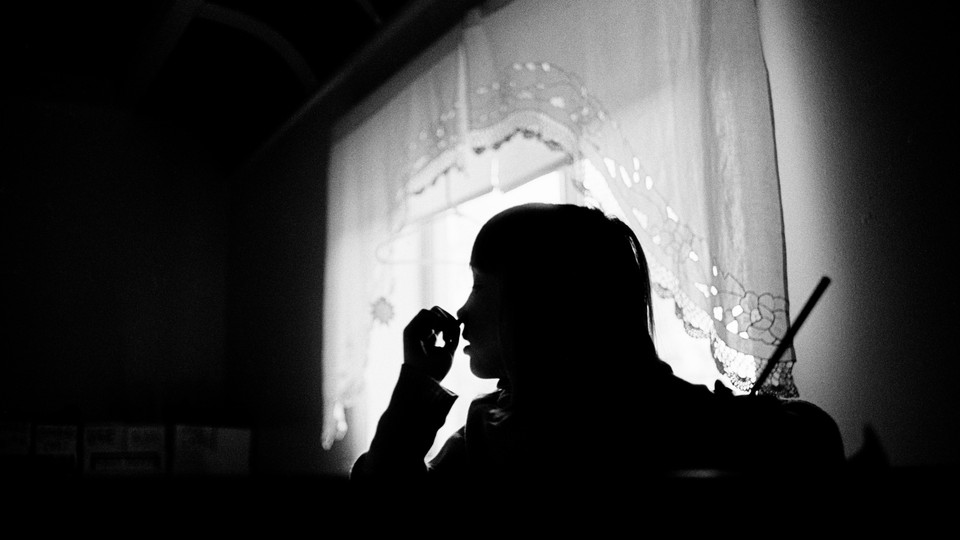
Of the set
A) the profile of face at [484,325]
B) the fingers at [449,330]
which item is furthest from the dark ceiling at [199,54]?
the profile of face at [484,325]

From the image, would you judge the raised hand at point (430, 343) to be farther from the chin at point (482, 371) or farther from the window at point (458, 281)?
the window at point (458, 281)

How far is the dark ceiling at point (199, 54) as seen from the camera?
2615 millimetres

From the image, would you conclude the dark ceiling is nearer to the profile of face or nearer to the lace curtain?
the lace curtain

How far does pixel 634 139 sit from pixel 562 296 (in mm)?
514

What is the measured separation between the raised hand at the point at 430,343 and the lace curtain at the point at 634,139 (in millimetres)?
329

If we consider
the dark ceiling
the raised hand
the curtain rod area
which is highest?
the dark ceiling

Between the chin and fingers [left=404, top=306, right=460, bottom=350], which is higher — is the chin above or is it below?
below

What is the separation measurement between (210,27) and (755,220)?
2.14 meters

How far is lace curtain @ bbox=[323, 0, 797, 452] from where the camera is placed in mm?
1172

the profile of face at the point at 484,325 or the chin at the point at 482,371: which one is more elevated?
the profile of face at the point at 484,325

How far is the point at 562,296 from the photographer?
987mm

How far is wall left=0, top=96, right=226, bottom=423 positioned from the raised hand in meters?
2.06

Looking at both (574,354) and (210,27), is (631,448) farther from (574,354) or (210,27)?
(210,27)

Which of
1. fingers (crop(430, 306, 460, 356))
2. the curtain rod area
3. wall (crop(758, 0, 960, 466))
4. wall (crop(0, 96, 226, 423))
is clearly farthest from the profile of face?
wall (crop(0, 96, 226, 423))
